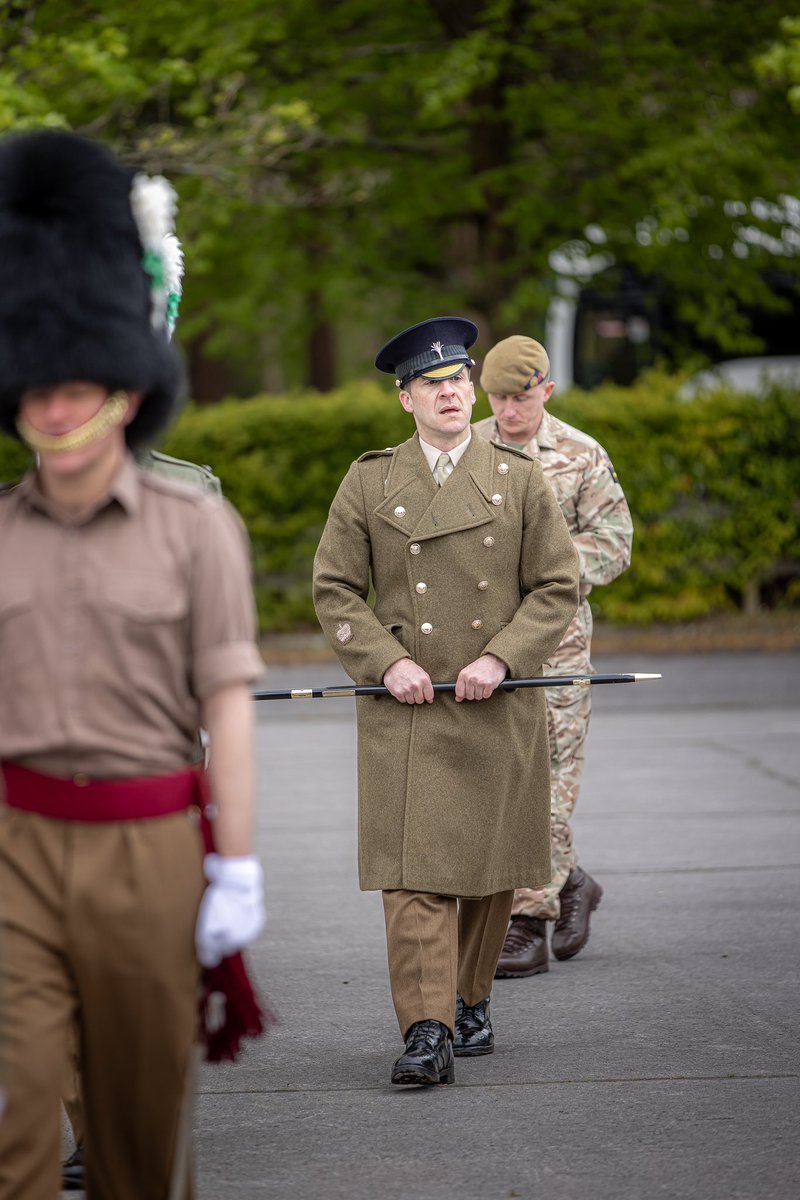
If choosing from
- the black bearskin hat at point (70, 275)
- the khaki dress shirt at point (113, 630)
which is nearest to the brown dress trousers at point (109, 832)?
the khaki dress shirt at point (113, 630)

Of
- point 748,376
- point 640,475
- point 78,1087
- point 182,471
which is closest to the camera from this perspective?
point 78,1087

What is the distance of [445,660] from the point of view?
5.16 meters

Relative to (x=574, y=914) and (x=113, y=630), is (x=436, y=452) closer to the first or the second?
(x=574, y=914)

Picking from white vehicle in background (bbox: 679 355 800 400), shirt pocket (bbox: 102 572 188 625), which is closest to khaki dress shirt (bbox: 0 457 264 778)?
shirt pocket (bbox: 102 572 188 625)

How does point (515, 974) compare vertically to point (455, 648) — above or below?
below

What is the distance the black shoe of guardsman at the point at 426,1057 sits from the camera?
4898 millimetres

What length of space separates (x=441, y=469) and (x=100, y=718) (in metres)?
2.30

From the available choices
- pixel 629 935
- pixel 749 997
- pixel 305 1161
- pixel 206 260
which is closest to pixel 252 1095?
pixel 305 1161

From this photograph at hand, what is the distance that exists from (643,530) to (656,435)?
0.90m

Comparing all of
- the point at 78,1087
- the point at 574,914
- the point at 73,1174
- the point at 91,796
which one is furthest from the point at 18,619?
the point at 574,914

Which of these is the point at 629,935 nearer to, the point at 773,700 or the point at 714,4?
Answer: the point at 773,700

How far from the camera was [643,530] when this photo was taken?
17516 millimetres

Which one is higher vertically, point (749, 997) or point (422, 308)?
point (422, 308)

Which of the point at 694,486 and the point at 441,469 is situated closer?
the point at 441,469
